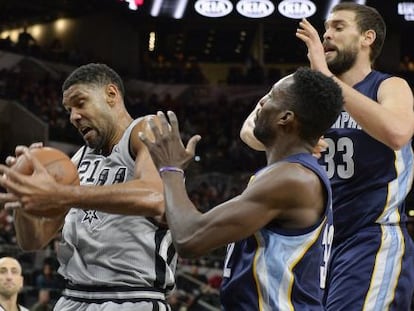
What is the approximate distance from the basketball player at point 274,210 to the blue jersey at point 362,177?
97 cm

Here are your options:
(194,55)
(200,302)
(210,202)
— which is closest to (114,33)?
(194,55)

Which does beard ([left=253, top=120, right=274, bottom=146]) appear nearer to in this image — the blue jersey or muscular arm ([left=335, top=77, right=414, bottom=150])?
muscular arm ([left=335, top=77, right=414, bottom=150])

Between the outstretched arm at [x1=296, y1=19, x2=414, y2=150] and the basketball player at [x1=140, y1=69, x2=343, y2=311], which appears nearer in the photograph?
the basketball player at [x1=140, y1=69, x2=343, y2=311]

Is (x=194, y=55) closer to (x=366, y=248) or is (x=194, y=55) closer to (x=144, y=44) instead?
(x=144, y=44)

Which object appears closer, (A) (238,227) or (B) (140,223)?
(A) (238,227)

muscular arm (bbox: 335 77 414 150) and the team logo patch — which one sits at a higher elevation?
muscular arm (bbox: 335 77 414 150)

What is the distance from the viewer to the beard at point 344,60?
451 cm

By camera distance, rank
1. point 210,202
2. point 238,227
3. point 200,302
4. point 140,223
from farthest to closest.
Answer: point 210,202 < point 200,302 < point 140,223 < point 238,227

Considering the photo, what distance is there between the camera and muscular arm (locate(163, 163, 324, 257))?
3.10 metres

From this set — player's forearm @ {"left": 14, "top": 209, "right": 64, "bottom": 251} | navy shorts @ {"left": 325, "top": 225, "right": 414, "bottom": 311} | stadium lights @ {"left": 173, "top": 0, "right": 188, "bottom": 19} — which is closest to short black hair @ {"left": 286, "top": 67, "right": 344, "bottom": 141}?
navy shorts @ {"left": 325, "top": 225, "right": 414, "bottom": 311}

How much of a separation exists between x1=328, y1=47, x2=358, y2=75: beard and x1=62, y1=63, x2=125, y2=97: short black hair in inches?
42.3

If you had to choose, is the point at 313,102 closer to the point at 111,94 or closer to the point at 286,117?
the point at 286,117

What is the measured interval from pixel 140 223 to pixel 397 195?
124 centimetres

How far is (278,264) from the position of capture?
3.22 m
